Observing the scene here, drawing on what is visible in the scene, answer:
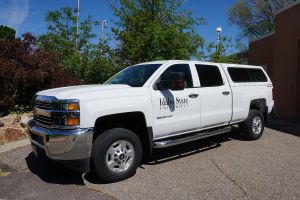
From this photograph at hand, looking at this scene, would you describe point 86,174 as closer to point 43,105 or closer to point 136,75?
point 43,105

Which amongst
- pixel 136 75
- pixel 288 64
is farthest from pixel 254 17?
pixel 136 75

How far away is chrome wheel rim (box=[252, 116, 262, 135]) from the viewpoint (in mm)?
8941

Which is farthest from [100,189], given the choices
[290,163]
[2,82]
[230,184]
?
[2,82]

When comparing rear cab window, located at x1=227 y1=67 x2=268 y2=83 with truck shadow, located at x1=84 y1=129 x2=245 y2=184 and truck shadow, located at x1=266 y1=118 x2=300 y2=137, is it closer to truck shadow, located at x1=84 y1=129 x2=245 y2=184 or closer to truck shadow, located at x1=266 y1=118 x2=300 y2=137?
truck shadow, located at x1=84 y1=129 x2=245 y2=184

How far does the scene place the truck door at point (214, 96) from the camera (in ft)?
23.8

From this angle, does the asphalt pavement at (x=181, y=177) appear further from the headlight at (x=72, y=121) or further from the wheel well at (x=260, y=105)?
the wheel well at (x=260, y=105)

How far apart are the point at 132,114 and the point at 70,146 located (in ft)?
4.08

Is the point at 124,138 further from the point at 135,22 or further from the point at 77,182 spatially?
the point at 135,22

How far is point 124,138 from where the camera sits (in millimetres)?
5785

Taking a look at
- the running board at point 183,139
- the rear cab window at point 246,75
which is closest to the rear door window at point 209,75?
the rear cab window at point 246,75

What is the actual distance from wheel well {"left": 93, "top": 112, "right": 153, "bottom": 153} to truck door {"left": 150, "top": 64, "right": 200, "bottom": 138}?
0.60 ft

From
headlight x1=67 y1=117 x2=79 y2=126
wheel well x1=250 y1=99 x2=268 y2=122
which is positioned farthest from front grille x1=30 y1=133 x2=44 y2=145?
wheel well x1=250 y1=99 x2=268 y2=122

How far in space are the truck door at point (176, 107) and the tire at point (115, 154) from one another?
0.55 meters

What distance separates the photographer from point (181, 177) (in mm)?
5965
